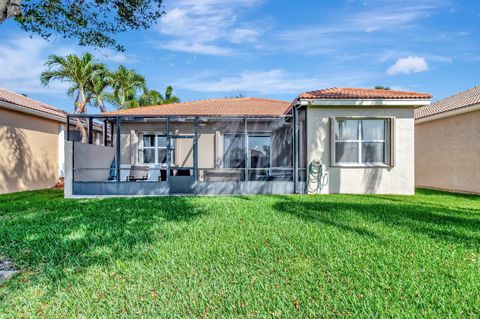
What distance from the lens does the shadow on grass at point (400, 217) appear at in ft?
18.9

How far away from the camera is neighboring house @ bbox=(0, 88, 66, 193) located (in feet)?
43.1

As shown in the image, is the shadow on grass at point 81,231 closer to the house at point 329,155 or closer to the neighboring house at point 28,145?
the house at point 329,155

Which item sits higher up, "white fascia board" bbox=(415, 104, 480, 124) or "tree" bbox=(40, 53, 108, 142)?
"tree" bbox=(40, 53, 108, 142)

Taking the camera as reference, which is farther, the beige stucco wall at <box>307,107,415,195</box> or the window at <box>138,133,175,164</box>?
the window at <box>138,133,175,164</box>

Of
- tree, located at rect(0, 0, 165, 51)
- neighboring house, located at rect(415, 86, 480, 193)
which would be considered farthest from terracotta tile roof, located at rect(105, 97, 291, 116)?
neighboring house, located at rect(415, 86, 480, 193)

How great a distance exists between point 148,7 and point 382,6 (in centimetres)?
1030

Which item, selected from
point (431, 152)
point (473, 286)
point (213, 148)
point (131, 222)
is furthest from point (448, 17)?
point (131, 222)

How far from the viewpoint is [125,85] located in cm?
3266

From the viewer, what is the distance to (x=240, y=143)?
15602 millimetres

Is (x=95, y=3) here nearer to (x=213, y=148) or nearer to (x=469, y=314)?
(x=213, y=148)

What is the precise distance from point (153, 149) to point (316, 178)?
27.8 ft

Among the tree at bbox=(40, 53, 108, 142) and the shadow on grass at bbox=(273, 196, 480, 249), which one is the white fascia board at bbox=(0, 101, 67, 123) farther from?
the shadow on grass at bbox=(273, 196, 480, 249)

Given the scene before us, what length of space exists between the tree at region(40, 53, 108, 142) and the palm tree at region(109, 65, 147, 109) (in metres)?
5.17

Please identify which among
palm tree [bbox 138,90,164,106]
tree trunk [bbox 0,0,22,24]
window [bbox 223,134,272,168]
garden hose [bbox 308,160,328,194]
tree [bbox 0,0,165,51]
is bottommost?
garden hose [bbox 308,160,328,194]
